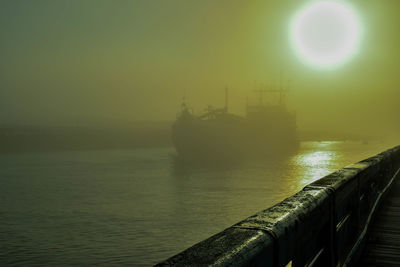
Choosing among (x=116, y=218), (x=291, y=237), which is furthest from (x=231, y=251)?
(x=116, y=218)

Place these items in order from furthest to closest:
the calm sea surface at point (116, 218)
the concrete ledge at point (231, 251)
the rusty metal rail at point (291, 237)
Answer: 1. the calm sea surface at point (116, 218)
2. the rusty metal rail at point (291, 237)
3. the concrete ledge at point (231, 251)

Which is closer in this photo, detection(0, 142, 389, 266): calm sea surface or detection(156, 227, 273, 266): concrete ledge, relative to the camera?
detection(156, 227, 273, 266): concrete ledge

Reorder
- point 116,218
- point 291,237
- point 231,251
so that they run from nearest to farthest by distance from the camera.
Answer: point 231,251 < point 291,237 < point 116,218

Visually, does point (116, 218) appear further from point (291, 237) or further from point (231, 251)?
point (231, 251)

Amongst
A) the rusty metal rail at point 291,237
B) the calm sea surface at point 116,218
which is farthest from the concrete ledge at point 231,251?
the calm sea surface at point 116,218

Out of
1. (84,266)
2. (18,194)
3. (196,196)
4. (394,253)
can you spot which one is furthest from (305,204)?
(18,194)

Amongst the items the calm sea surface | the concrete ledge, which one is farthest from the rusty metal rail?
the calm sea surface

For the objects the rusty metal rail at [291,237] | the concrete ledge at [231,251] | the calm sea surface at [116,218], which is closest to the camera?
the concrete ledge at [231,251]

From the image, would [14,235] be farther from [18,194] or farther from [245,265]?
[245,265]

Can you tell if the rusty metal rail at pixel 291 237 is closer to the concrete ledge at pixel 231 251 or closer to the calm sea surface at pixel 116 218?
the concrete ledge at pixel 231 251

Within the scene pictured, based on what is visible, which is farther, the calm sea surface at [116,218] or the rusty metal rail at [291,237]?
the calm sea surface at [116,218]

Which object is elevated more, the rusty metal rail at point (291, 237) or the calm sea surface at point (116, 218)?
the rusty metal rail at point (291, 237)

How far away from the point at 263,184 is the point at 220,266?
64074 millimetres

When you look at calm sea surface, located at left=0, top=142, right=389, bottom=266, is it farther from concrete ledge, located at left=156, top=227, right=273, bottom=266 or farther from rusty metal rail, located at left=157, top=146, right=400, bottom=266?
concrete ledge, located at left=156, top=227, right=273, bottom=266
